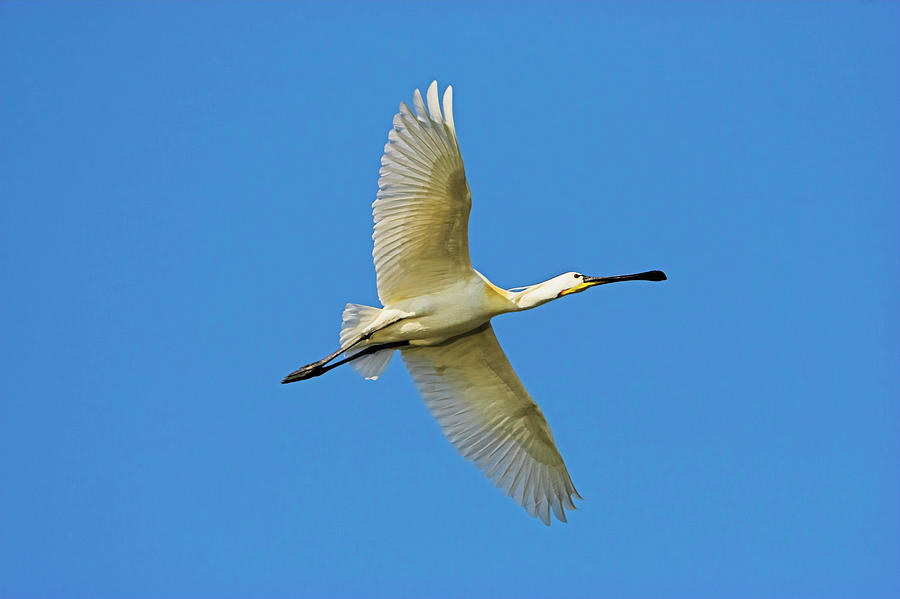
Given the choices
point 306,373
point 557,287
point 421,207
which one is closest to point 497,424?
point 557,287

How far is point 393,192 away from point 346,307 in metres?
1.49

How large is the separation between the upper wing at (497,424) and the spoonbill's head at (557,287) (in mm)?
983

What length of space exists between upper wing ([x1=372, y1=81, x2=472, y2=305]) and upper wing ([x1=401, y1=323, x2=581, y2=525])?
3.97ft

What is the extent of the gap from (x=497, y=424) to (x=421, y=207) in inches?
119

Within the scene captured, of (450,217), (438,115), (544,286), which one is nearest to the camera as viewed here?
(438,115)

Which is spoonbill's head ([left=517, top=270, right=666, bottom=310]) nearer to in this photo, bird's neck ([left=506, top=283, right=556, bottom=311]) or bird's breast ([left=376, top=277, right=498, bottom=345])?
bird's neck ([left=506, top=283, right=556, bottom=311])

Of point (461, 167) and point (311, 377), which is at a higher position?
point (461, 167)

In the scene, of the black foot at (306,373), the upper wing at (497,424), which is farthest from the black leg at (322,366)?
the upper wing at (497,424)

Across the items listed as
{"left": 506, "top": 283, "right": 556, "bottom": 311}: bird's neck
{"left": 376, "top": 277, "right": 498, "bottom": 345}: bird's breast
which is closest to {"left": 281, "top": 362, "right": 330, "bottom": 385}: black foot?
{"left": 376, "top": 277, "right": 498, "bottom": 345}: bird's breast

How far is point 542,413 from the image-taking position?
42.1 ft

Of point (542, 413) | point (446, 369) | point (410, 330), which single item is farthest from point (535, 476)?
point (410, 330)

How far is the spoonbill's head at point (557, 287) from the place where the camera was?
1194 centimetres

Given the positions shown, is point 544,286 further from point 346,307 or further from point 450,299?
point 346,307

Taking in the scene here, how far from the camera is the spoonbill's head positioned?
11938 millimetres
